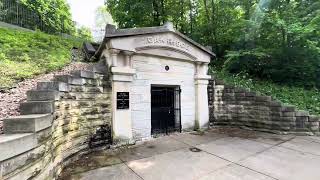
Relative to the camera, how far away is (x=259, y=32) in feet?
32.6

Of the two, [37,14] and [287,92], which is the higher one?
[37,14]

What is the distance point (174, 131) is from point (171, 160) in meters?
2.58

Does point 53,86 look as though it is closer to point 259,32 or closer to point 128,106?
point 128,106

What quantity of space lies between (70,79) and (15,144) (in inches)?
96.8

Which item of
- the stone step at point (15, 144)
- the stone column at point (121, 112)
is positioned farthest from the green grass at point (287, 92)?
the stone step at point (15, 144)

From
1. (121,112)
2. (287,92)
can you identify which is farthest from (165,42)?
(287,92)

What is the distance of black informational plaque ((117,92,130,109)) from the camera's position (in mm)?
5723

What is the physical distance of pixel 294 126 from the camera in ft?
23.6

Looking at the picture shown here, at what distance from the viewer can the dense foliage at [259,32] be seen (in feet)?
29.5

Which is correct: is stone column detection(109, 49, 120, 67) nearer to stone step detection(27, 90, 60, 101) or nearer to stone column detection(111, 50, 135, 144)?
stone column detection(111, 50, 135, 144)

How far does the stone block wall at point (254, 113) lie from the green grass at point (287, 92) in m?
0.52

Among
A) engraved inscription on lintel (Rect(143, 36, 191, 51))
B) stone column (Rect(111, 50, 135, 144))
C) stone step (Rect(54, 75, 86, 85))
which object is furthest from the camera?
engraved inscription on lintel (Rect(143, 36, 191, 51))

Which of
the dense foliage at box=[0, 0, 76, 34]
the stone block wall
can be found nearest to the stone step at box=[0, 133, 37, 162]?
the stone block wall

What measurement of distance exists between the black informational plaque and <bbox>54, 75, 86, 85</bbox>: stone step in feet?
3.74
